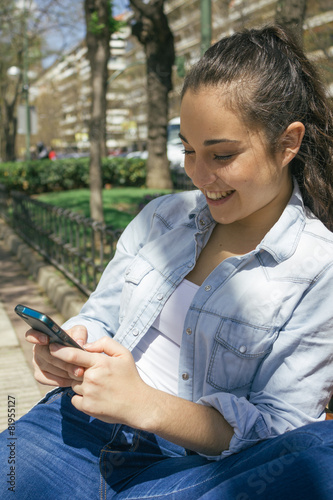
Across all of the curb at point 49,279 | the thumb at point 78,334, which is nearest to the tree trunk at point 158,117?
the curb at point 49,279

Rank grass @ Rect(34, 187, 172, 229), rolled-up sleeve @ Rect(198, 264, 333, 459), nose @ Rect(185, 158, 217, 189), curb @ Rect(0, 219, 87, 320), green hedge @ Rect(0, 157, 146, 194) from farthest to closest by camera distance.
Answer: green hedge @ Rect(0, 157, 146, 194) < grass @ Rect(34, 187, 172, 229) < curb @ Rect(0, 219, 87, 320) < nose @ Rect(185, 158, 217, 189) < rolled-up sleeve @ Rect(198, 264, 333, 459)

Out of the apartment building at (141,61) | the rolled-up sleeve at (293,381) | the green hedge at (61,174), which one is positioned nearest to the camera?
the rolled-up sleeve at (293,381)

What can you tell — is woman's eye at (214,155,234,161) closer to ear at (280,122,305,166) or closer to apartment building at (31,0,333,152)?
ear at (280,122,305,166)

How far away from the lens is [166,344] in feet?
5.24

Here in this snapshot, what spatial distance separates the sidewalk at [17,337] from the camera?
131 inches

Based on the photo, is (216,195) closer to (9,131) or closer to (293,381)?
(293,381)

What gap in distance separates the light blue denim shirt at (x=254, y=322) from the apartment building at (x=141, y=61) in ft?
2.03

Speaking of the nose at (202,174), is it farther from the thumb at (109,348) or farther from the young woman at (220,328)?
the thumb at (109,348)

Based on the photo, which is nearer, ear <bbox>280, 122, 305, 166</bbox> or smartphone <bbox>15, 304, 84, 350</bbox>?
smartphone <bbox>15, 304, 84, 350</bbox>

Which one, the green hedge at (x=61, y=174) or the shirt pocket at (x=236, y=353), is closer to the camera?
the shirt pocket at (x=236, y=353)

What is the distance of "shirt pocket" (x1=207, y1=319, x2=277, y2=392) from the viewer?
1.41m

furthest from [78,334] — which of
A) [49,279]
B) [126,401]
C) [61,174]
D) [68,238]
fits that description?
[61,174]

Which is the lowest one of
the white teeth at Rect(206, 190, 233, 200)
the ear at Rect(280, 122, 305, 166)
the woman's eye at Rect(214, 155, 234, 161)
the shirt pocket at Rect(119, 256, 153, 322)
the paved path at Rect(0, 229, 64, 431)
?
the paved path at Rect(0, 229, 64, 431)

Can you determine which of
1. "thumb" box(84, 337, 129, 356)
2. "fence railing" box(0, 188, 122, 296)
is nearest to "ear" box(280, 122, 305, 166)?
"thumb" box(84, 337, 129, 356)
